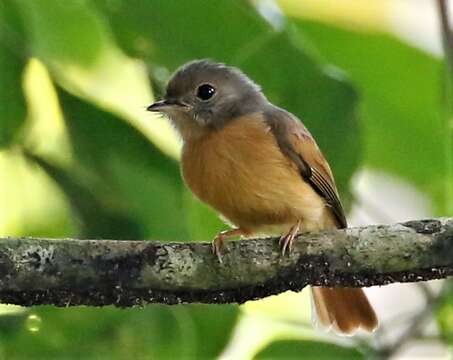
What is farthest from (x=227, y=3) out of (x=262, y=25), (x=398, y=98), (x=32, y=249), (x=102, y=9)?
(x=32, y=249)

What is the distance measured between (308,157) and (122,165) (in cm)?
56

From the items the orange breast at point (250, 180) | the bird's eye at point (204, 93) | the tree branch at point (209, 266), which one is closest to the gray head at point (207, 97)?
the bird's eye at point (204, 93)

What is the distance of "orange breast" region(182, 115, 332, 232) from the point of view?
8.48ft

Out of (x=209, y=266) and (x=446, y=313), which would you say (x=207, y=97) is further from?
(x=209, y=266)

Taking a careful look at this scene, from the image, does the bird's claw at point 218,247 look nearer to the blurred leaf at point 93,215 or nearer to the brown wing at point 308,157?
the blurred leaf at point 93,215

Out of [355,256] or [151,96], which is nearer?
[355,256]

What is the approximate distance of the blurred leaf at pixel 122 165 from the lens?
2.38 meters

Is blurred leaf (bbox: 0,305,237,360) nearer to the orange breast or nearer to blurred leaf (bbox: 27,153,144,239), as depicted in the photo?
blurred leaf (bbox: 27,153,144,239)

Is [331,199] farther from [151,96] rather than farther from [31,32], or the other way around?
[31,32]

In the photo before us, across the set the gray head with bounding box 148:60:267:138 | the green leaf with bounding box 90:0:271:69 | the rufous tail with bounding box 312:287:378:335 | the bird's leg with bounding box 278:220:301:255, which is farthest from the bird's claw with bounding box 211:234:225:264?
the rufous tail with bounding box 312:287:378:335

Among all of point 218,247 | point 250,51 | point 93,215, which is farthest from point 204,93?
point 218,247

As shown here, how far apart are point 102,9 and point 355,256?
0.93 metres

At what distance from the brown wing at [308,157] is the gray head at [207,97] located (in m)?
0.17

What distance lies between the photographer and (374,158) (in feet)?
9.80
